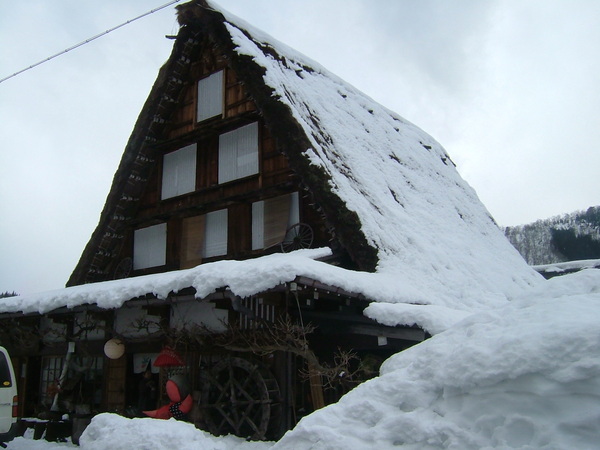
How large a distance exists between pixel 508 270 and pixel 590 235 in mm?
20057

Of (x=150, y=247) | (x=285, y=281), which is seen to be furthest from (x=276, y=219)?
(x=285, y=281)

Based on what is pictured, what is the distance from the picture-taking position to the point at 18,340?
1127 centimetres

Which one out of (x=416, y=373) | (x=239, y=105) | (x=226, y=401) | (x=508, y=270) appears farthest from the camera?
(x=508, y=270)

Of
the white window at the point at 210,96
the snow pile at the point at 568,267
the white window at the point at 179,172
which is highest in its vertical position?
the white window at the point at 210,96

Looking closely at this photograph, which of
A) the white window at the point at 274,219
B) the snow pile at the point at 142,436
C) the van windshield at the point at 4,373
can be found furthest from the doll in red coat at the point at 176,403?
the white window at the point at 274,219

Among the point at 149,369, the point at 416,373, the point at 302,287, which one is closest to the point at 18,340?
the point at 149,369

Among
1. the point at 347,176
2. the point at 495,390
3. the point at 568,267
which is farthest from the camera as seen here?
the point at 568,267

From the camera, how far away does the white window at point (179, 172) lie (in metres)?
11.5

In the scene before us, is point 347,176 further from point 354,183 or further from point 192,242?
point 192,242

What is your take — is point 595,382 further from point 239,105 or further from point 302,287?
point 239,105

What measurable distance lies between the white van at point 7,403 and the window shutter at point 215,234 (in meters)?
4.16

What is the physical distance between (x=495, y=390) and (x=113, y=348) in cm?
781

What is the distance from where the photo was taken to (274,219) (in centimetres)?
977

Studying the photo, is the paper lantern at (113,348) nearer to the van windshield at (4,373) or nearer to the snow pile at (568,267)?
the van windshield at (4,373)
